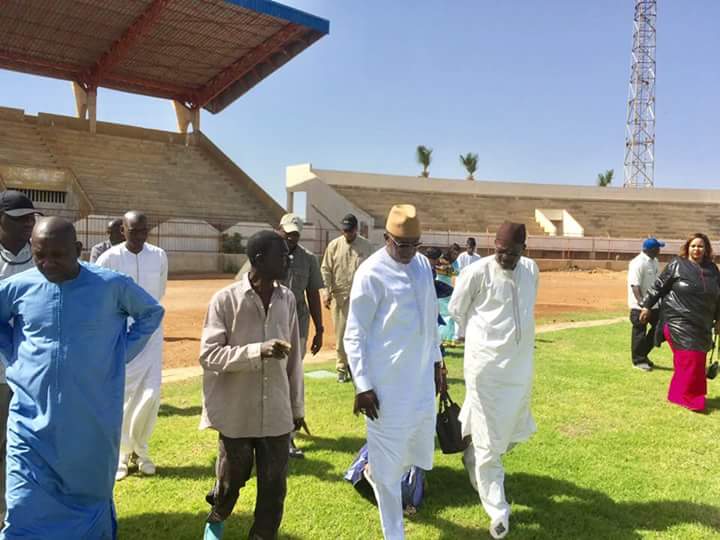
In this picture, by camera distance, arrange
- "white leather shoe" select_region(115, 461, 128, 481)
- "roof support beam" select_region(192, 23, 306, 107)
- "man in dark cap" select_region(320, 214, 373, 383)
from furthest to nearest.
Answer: "roof support beam" select_region(192, 23, 306, 107) → "man in dark cap" select_region(320, 214, 373, 383) → "white leather shoe" select_region(115, 461, 128, 481)

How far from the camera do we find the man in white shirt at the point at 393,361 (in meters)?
3.11

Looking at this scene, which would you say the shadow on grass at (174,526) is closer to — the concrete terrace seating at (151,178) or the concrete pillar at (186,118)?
the concrete terrace seating at (151,178)

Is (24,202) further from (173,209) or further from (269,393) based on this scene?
(173,209)

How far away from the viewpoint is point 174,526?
3.55m

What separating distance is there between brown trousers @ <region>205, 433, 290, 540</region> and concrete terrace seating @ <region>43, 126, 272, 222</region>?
26059 mm

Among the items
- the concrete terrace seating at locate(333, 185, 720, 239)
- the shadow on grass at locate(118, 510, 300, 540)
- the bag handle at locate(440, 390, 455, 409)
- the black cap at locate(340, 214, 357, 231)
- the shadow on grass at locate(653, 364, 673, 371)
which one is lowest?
the shadow on grass at locate(118, 510, 300, 540)

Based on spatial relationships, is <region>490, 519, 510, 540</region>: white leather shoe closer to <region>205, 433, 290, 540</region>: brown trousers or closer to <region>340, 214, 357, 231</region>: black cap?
<region>205, 433, 290, 540</region>: brown trousers

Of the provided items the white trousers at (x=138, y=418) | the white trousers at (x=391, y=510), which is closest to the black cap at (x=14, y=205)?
the white trousers at (x=138, y=418)

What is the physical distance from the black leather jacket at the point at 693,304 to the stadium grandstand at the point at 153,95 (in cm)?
2259

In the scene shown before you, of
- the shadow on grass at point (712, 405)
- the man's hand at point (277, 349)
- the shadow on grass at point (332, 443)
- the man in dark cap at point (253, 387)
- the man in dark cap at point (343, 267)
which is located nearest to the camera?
the man's hand at point (277, 349)

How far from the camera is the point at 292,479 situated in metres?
4.31

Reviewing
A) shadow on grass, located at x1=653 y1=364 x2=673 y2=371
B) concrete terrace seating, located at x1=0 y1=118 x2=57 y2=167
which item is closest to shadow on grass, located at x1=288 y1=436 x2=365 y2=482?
shadow on grass, located at x1=653 y1=364 x2=673 y2=371

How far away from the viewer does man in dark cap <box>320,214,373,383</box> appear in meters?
7.25

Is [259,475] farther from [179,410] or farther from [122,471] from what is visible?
[179,410]
